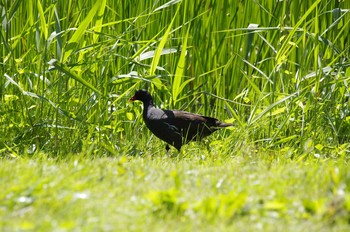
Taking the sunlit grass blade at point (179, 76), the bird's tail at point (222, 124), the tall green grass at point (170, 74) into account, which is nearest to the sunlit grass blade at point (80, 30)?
the tall green grass at point (170, 74)

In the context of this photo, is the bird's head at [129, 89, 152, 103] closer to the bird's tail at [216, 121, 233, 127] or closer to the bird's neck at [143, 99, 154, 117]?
the bird's neck at [143, 99, 154, 117]

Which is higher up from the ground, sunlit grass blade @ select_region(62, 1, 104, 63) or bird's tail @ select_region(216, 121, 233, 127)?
sunlit grass blade @ select_region(62, 1, 104, 63)

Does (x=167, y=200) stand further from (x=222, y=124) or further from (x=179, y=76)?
(x=222, y=124)

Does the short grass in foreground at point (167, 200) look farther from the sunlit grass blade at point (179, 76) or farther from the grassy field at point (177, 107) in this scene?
the sunlit grass blade at point (179, 76)

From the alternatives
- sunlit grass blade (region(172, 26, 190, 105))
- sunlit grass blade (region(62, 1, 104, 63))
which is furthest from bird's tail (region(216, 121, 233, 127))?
sunlit grass blade (region(62, 1, 104, 63))

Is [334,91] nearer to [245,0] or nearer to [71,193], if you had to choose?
[245,0]

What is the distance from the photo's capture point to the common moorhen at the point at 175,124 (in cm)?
678

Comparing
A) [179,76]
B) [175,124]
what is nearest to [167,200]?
[179,76]

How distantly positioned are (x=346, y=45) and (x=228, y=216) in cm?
410

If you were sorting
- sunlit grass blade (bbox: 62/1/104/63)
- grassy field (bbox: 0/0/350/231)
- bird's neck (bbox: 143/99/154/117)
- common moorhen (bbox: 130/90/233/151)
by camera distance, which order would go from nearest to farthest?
1. grassy field (bbox: 0/0/350/231)
2. sunlit grass blade (bbox: 62/1/104/63)
3. common moorhen (bbox: 130/90/233/151)
4. bird's neck (bbox: 143/99/154/117)

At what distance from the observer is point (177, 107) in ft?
23.8

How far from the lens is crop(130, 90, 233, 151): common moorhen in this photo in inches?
267

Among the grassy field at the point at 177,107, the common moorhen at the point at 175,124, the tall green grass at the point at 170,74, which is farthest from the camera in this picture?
the common moorhen at the point at 175,124

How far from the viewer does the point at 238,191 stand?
3.86 metres
